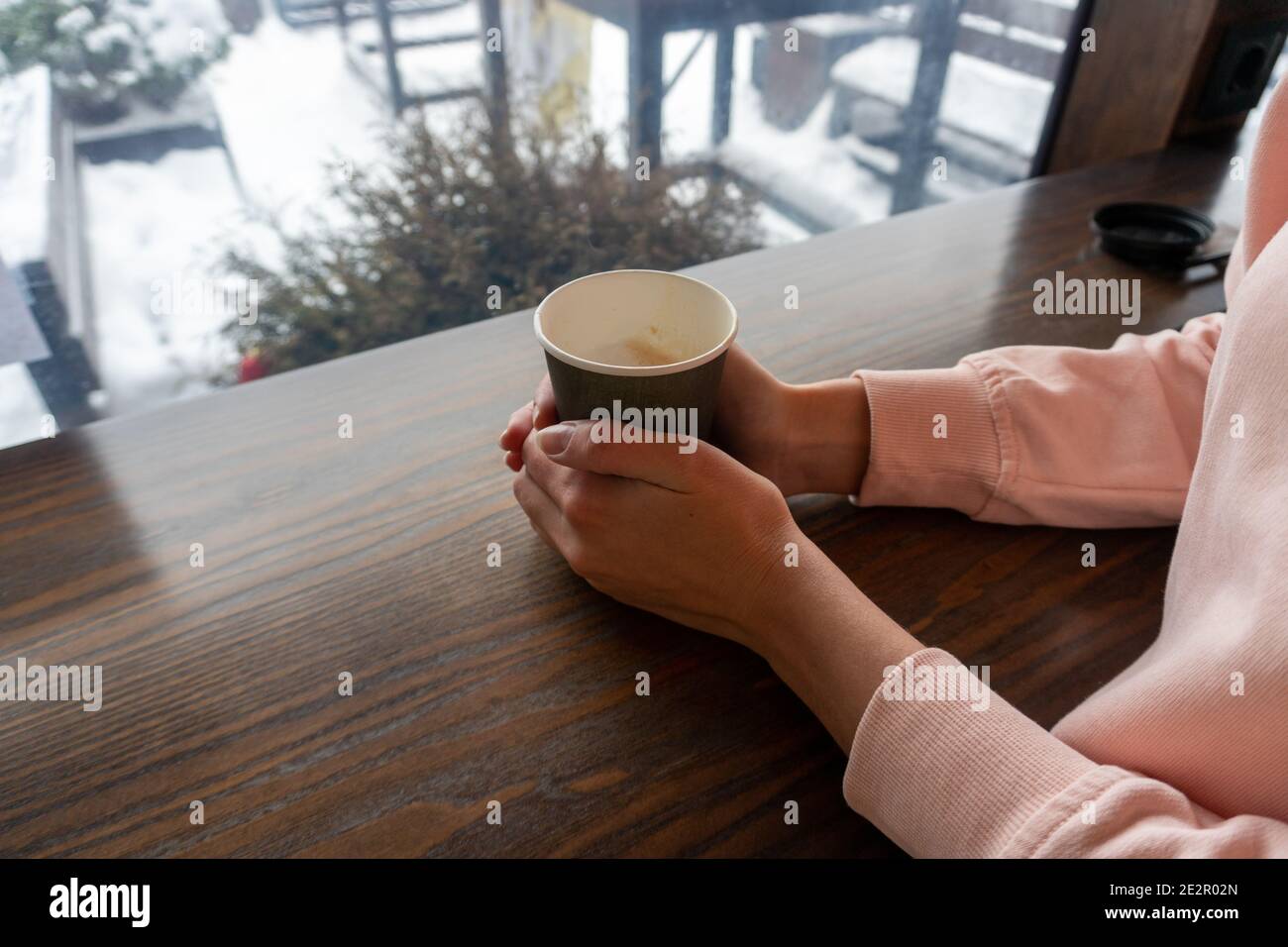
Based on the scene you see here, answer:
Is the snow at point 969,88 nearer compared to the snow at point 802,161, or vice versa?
the snow at point 802,161

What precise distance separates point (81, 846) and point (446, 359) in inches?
25.5

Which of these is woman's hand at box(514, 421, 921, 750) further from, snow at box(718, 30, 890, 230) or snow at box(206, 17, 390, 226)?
snow at box(718, 30, 890, 230)

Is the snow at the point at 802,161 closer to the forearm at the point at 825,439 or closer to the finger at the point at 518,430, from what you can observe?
the forearm at the point at 825,439

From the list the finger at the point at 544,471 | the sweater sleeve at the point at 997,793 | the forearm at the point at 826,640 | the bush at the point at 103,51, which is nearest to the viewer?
the sweater sleeve at the point at 997,793

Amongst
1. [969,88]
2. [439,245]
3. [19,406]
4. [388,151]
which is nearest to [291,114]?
[388,151]

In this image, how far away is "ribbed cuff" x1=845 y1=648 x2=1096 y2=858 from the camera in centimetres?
50

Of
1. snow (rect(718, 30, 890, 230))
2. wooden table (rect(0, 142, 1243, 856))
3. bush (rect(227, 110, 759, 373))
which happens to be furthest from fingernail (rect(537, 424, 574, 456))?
snow (rect(718, 30, 890, 230))

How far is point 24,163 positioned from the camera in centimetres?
117

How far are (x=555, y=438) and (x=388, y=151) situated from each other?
105 centimetres

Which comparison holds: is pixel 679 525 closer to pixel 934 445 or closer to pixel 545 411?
pixel 545 411

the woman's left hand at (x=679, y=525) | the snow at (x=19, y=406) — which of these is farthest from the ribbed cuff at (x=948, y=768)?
the snow at (x=19, y=406)

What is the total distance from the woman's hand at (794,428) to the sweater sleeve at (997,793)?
0.91 feet

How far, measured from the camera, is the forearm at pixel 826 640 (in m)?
0.58
